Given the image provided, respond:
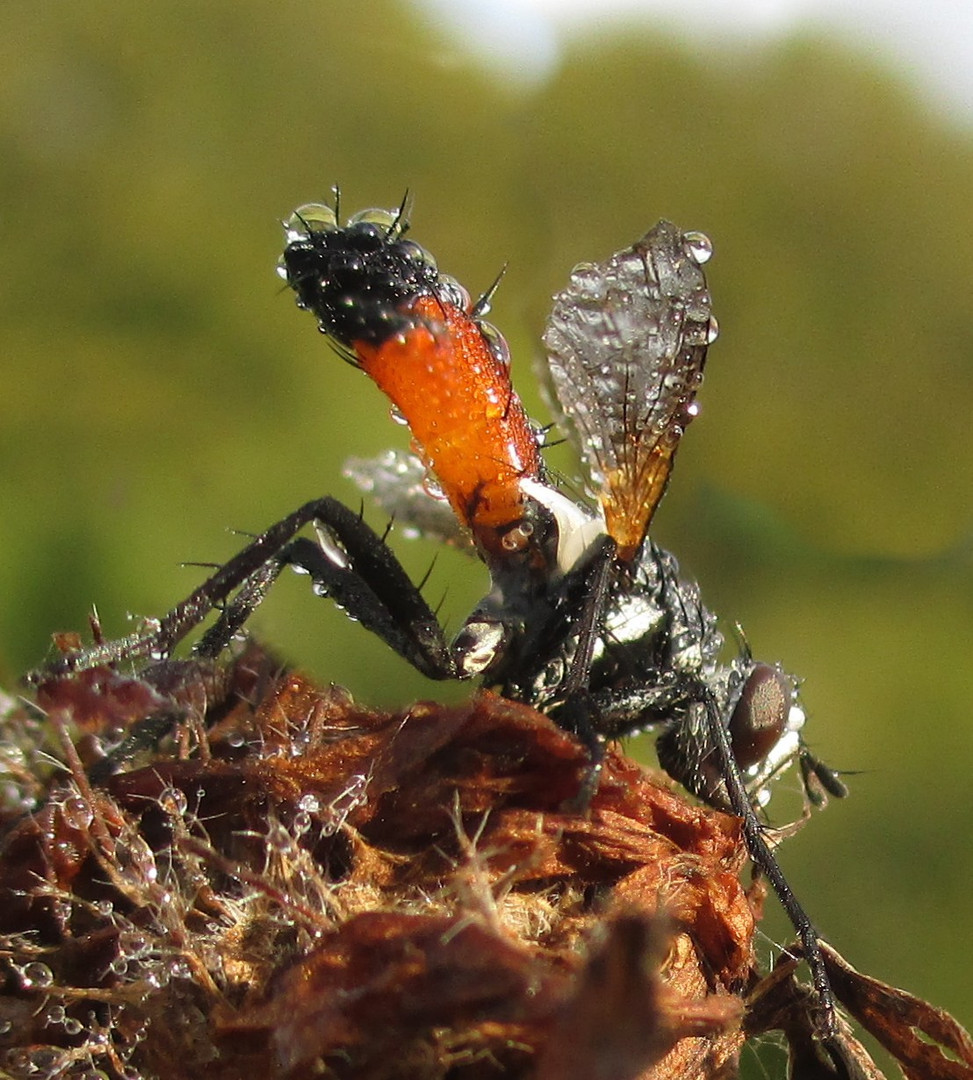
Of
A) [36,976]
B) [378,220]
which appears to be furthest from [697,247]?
[36,976]

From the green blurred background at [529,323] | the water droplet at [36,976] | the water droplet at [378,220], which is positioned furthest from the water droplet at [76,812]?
the water droplet at [378,220]

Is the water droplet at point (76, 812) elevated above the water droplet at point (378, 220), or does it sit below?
below

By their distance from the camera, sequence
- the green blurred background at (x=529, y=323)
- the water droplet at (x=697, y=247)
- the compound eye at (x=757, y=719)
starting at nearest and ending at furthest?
the water droplet at (x=697, y=247)
the compound eye at (x=757, y=719)
the green blurred background at (x=529, y=323)

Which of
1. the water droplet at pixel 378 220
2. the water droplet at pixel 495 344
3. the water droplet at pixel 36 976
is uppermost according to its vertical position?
the water droplet at pixel 378 220

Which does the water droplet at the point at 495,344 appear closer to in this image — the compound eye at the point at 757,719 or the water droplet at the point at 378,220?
the water droplet at the point at 378,220

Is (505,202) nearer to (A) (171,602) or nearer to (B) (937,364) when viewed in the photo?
(B) (937,364)

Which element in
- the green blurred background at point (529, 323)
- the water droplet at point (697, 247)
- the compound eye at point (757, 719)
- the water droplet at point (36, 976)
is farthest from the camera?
the green blurred background at point (529, 323)

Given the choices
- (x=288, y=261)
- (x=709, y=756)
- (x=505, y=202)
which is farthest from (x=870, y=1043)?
(x=505, y=202)

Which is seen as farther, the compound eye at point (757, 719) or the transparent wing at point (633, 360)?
the compound eye at point (757, 719)
